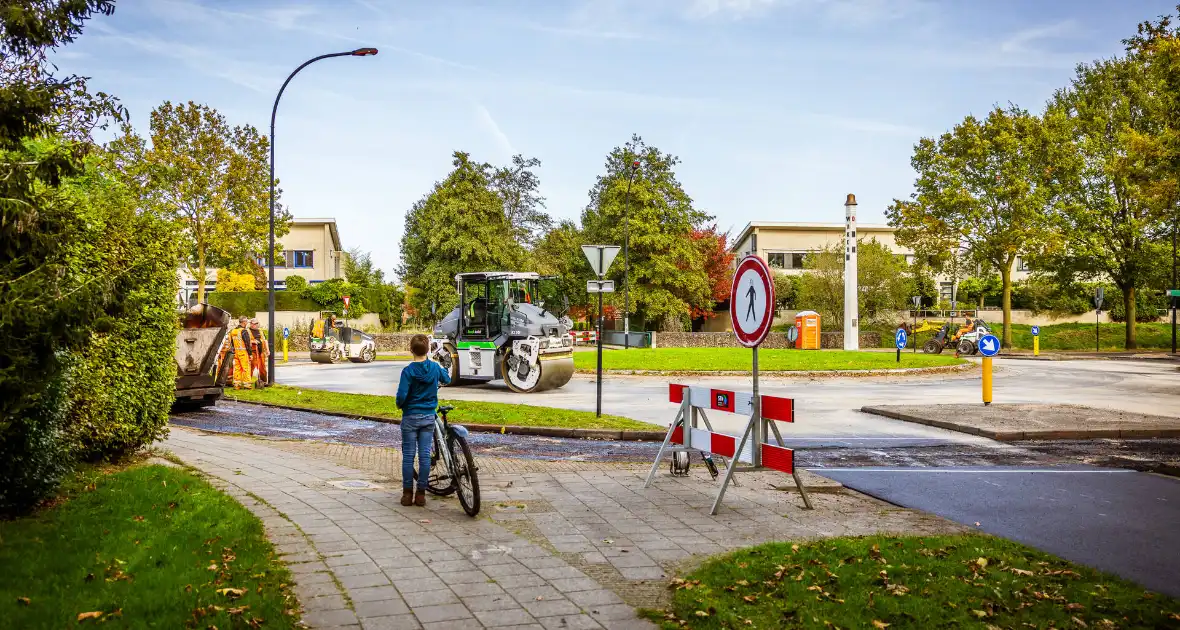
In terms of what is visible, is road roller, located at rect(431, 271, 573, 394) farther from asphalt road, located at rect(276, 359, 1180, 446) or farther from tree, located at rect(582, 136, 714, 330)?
tree, located at rect(582, 136, 714, 330)

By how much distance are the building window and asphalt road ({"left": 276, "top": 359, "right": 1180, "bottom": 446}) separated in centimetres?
4423

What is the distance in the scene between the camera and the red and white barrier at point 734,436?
24.3ft

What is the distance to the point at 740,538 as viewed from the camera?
656 cm

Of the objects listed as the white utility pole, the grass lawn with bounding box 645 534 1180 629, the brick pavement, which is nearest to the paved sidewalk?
the brick pavement

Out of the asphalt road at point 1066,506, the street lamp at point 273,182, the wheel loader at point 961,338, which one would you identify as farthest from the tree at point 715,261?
the asphalt road at point 1066,506

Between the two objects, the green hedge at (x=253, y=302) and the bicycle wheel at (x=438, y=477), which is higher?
the green hedge at (x=253, y=302)

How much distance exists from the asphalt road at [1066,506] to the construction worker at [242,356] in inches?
603

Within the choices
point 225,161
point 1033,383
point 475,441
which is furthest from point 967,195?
point 475,441

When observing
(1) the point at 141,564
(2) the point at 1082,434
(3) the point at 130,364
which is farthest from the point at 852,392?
(1) the point at 141,564

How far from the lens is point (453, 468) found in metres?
7.58

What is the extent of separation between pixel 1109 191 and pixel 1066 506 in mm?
43602

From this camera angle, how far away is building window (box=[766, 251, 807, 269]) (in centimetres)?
7525

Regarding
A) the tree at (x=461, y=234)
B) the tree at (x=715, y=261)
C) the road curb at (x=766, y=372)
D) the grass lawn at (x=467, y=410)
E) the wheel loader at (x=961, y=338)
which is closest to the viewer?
the grass lawn at (x=467, y=410)

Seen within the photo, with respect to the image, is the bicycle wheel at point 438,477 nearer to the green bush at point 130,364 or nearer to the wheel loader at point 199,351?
the green bush at point 130,364
